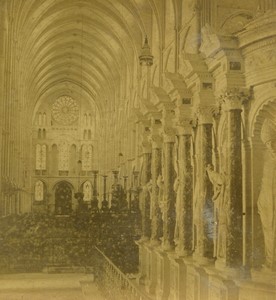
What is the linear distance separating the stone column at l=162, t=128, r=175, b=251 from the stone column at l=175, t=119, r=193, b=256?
0.72 m

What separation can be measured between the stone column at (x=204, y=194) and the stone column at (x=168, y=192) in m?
2.54

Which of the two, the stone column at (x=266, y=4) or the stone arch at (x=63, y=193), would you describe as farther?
the stone arch at (x=63, y=193)

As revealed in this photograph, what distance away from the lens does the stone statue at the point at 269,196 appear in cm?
822

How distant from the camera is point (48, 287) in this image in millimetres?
13922

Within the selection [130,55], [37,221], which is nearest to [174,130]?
[37,221]

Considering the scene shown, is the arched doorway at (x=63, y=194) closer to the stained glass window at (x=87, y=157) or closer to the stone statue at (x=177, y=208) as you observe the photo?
the stained glass window at (x=87, y=157)

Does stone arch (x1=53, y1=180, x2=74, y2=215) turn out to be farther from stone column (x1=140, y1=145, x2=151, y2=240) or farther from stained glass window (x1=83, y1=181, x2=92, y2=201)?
stone column (x1=140, y1=145, x2=151, y2=240)

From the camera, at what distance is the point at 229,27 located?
14.0 meters

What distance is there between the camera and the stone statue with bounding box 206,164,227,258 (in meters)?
8.73

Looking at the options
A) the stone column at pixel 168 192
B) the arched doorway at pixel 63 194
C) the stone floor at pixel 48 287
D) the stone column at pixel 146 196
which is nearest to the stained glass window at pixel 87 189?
the arched doorway at pixel 63 194

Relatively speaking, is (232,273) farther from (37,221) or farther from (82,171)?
(82,171)

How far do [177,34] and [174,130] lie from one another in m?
5.21

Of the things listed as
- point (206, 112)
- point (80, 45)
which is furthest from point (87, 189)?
point (206, 112)

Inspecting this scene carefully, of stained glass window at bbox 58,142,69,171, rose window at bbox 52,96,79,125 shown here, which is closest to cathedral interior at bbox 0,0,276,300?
rose window at bbox 52,96,79,125
